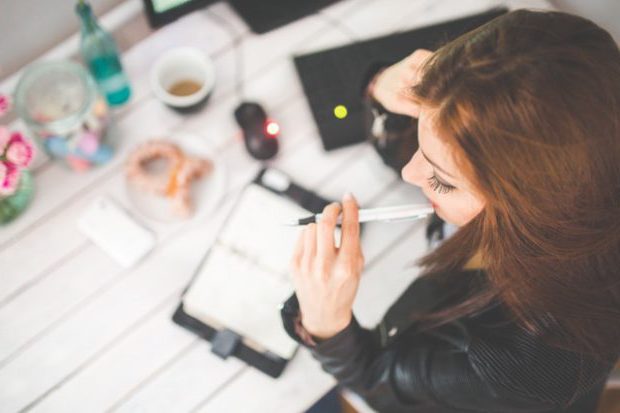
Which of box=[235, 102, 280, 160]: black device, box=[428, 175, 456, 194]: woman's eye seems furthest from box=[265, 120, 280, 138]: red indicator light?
box=[428, 175, 456, 194]: woman's eye

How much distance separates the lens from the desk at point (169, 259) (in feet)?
3.10

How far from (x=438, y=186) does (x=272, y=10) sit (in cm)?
58

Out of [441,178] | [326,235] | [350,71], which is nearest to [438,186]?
[441,178]

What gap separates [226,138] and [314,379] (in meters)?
0.46

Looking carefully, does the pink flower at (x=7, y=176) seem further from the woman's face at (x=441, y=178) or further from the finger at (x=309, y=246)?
the woman's face at (x=441, y=178)

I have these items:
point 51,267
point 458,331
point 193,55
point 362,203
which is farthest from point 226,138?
point 458,331

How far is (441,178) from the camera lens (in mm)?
734

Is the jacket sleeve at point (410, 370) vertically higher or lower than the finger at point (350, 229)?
lower

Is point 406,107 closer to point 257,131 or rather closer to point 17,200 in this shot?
point 257,131

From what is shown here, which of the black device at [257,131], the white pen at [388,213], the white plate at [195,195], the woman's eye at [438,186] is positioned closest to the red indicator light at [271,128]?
the black device at [257,131]

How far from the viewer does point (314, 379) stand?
0.96 metres

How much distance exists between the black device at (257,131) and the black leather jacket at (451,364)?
282 mm

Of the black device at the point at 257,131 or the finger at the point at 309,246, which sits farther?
the black device at the point at 257,131

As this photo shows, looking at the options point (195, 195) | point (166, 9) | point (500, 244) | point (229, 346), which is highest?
point (166, 9)
